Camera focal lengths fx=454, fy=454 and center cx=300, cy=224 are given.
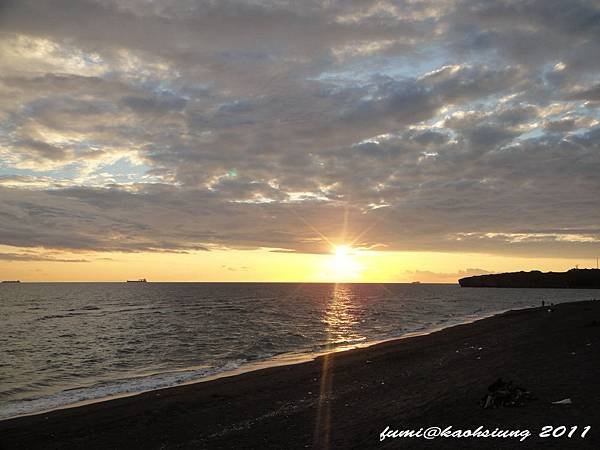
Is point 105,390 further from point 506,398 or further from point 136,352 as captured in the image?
point 506,398

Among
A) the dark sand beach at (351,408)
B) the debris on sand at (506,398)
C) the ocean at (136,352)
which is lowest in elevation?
the ocean at (136,352)

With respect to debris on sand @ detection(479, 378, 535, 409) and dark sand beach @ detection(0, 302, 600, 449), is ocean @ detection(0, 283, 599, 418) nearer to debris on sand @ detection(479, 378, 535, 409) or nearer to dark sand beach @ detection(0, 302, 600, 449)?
dark sand beach @ detection(0, 302, 600, 449)

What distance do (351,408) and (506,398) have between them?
18.1 ft

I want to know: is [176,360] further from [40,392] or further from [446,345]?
[446,345]

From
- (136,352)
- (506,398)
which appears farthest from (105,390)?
(506,398)

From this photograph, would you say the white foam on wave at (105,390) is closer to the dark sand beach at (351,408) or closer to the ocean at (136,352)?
the ocean at (136,352)

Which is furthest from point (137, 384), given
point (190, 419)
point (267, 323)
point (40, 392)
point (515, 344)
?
point (267, 323)

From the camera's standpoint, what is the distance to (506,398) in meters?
12.5

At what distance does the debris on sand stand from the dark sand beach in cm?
27

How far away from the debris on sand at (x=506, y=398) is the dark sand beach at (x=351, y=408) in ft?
0.88

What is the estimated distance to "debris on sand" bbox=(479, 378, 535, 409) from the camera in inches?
485

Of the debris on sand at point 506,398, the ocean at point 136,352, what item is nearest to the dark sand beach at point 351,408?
the debris on sand at point 506,398

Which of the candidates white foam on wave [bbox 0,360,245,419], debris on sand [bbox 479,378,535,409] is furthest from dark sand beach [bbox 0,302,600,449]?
white foam on wave [bbox 0,360,245,419]

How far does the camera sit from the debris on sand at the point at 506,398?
40.4 ft
